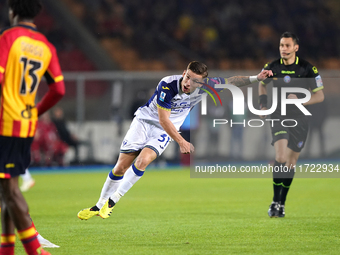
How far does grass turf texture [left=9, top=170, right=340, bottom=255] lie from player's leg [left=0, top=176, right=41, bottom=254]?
3.15ft

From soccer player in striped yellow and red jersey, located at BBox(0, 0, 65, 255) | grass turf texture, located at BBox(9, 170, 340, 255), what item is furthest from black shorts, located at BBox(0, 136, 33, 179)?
grass turf texture, located at BBox(9, 170, 340, 255)

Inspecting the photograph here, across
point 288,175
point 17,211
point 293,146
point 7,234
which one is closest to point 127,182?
point 288,175

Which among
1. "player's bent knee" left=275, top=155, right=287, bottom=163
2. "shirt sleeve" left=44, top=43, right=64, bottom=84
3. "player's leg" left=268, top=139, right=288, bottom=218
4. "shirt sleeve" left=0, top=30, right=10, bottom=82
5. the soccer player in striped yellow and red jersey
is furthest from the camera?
"player's bent knee" left=275, top=155, right=287, bottom=163

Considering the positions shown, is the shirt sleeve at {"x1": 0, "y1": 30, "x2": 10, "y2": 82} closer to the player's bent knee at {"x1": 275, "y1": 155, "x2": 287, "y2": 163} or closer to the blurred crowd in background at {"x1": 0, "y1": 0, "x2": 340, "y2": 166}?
the player's bent knee at {"x1": 275, "y1": 155, "x2": 287, "y2": 163}

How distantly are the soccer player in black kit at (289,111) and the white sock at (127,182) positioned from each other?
78.1 inches

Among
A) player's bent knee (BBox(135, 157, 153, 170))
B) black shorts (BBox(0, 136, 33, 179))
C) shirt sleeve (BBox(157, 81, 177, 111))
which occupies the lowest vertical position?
player's bent knee (BBox(135, 157, 153, 170))

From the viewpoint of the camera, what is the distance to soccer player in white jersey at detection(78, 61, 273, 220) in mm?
6492

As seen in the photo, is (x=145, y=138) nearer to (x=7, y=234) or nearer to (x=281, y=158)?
(x=281, y=158)

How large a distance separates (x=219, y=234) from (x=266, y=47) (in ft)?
54.9

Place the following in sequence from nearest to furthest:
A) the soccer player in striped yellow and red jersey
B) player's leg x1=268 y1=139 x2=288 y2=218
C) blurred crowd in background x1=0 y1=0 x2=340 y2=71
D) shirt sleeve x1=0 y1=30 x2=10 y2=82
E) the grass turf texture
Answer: shirt sleeve x1=0 y1=30 x2=10 y2=82 → the soccer player in striped yellow and red jersey → the grass turf texture → player's leg x1=268 y1=139 x2=288 y2=218 → blurred crowd in background x1=0 y1=0 x2=340 y2=71

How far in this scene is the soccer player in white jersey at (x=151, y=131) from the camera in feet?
21.3

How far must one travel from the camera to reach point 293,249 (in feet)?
16.7

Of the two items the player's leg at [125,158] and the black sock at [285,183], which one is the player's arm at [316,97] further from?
the player's leg at [125,158]

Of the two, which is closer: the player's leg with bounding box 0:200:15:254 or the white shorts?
the player's leg with bounding box 0:200:15:254
